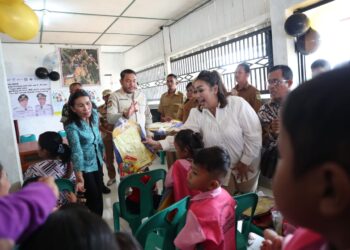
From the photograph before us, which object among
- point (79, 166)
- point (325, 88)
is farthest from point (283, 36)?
point (325, 88)

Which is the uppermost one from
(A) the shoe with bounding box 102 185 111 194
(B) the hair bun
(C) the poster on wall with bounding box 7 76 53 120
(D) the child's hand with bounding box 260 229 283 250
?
(C) the poster on wall with bounding box 7 76 53 120

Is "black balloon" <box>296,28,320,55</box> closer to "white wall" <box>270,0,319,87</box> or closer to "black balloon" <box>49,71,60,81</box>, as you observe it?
"white wall" <box>270,0,319,87</box>

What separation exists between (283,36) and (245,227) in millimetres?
2210

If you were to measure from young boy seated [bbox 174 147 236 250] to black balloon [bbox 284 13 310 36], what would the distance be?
A: 6.31 ft

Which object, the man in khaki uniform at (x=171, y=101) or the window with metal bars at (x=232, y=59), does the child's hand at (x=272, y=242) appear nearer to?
the window with metal bars at (x=232, y=59)

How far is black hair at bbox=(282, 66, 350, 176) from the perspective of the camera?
0.30m

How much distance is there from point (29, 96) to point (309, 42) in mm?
5766

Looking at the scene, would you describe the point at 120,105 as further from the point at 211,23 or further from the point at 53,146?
the point at 211,23

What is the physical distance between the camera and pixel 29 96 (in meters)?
6.04

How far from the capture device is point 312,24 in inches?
111

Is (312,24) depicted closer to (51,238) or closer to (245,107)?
(245,107)

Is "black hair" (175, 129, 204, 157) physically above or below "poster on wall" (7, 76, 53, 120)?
below

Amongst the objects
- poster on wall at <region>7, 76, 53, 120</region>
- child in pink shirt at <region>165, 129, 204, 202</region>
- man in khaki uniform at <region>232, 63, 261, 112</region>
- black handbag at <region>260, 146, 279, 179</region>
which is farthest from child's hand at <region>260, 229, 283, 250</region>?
poster on wall at <region>7, 76, 53, 120</region>

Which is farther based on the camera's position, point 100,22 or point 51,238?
point 100,22
